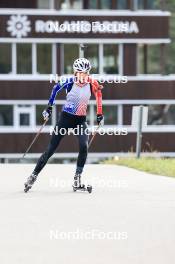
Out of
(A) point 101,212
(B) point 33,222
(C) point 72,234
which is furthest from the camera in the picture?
(A) point 101,212

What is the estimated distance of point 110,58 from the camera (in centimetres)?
4381

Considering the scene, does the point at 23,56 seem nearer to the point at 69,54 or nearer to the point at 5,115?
the point at 69,54

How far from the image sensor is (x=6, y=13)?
42.7 meters

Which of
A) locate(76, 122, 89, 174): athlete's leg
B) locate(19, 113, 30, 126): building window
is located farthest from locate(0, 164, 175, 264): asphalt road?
locate(19, 113, 30, 126): building window

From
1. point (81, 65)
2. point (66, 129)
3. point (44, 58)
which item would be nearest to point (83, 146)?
point (66, 129)

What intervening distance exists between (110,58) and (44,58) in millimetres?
2739

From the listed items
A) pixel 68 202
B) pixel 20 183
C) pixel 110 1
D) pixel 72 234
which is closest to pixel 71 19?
pixel 110 1

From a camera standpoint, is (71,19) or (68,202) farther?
(71,19)

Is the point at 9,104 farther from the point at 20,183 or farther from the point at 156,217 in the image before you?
the point at 156,217

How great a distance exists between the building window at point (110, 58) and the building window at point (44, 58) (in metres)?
2.26

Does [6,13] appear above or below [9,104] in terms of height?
above

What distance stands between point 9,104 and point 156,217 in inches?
1281

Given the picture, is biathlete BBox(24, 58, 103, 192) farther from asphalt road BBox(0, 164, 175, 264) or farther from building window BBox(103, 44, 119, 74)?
building window BBox(103, 44, 119, 74)

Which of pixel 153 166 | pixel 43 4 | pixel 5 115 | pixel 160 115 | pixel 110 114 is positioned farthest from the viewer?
pixel 160 115
